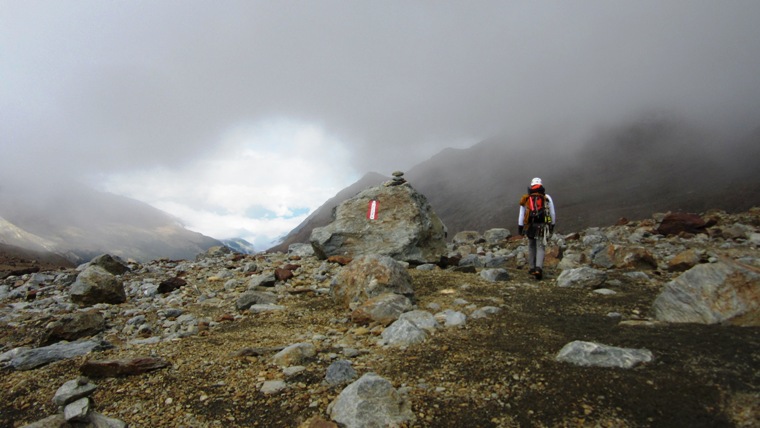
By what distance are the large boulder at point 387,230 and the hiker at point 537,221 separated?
125 inches

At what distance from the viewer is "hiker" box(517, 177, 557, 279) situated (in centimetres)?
980

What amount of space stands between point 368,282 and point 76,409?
4618 millimetres

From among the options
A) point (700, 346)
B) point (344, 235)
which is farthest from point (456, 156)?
point (700, 346)

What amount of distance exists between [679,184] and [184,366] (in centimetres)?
6215

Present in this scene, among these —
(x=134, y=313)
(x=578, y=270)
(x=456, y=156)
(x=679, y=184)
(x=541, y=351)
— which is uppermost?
(x=456, y=156)

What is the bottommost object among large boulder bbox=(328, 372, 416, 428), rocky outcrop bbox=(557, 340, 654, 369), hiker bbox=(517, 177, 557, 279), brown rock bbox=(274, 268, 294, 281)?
large boulder bbox=(328, 372, 416, 428)

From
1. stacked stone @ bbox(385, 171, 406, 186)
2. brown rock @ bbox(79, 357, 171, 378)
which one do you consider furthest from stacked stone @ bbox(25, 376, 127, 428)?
stacked stone @ bbox(385, 171, 406, 186)

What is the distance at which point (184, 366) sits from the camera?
14.7 feet

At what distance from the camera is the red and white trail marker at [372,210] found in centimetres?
1274

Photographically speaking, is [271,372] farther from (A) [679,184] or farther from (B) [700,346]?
(A) [679,184]

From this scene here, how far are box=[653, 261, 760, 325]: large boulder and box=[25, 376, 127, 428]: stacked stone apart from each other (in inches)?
264

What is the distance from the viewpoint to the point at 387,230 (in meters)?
12.4

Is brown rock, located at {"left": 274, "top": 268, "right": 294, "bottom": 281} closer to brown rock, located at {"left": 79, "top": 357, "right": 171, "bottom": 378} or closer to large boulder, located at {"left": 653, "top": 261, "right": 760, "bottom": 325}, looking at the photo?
brown rock, located at {"left": 79, "top": 357, "right": 171, "bottom": 378}

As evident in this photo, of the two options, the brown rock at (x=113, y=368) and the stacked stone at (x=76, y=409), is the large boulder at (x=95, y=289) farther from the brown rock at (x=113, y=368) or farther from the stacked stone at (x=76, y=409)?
the stacked stone at (x=76, y=409)
